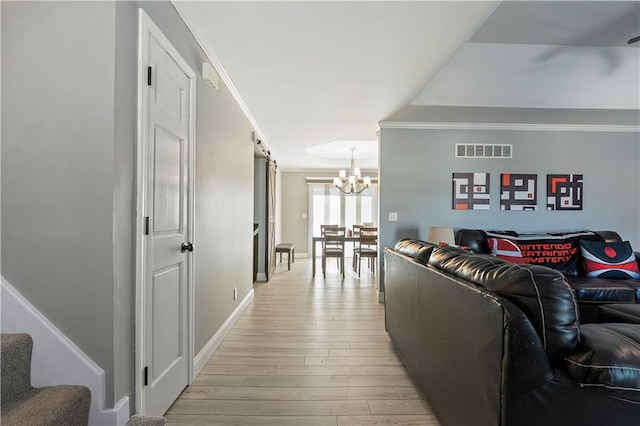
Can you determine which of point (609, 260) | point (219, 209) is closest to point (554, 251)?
point (609, 260)

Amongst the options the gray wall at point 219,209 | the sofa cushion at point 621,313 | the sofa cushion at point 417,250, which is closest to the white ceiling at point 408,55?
the gray wall at point 219,209

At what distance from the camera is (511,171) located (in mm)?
3941

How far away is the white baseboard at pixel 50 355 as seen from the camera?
47.3 inches

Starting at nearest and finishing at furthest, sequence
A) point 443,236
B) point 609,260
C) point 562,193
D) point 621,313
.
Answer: point 621,313 < point 609,260 < point 443,236 < point 562,193

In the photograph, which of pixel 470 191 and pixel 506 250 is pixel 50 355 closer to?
pixel 506 250

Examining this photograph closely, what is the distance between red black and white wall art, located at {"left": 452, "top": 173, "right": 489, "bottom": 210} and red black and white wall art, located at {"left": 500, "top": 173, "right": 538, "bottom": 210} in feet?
0.77

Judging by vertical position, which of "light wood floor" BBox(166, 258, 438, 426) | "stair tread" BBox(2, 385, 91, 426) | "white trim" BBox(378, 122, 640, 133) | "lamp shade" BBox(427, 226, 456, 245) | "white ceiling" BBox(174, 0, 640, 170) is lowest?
"light wood floor" BBox(166, 258, 438, 426)

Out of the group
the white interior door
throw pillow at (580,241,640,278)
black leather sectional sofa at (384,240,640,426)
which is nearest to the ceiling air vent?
throw pillow at (580,241,640,278)

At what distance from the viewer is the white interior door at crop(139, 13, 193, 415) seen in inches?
Answer: 55.8

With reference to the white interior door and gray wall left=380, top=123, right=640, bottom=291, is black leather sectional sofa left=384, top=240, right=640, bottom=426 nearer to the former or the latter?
the white interior door

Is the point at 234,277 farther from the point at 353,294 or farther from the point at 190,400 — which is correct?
the point at 353,294

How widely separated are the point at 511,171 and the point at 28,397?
4.88 m

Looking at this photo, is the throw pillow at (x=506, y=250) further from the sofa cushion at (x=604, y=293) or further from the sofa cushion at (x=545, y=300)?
the sofa cushion at (x=545, y=300)

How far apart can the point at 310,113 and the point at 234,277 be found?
214 cm
